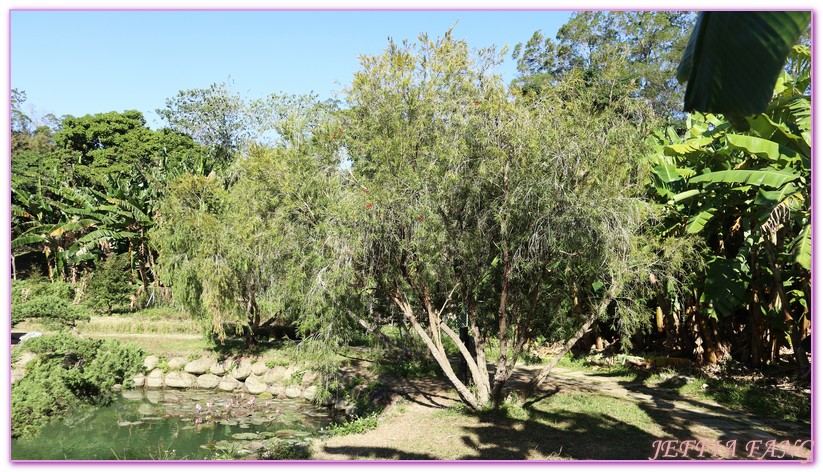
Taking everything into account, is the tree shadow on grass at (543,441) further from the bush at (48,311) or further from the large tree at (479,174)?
the bush at (48,311)

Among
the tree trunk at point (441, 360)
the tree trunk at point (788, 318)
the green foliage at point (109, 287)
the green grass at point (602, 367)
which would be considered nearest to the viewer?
the tree trunk at point (441, 360)

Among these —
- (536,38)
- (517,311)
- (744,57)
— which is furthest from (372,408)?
(536,38)

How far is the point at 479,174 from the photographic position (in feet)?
20.9

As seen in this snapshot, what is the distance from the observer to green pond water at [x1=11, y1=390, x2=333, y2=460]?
328 inches

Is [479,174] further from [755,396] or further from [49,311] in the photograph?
[49,311]

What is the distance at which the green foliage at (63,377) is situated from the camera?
19.4 ft

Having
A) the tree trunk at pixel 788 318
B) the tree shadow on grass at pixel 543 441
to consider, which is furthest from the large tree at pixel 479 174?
the tree trunk at pixel 788 318

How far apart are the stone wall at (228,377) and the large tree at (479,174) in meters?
5.73

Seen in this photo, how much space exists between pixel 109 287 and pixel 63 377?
12225 mm

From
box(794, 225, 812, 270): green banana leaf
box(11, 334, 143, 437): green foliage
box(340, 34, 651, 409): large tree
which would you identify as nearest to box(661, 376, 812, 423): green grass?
box(794, 225, 812, 270): green banana leaf

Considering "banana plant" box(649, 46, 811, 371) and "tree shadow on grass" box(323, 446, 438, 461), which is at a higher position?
"banana plant" box(649, 46, 811, 371)

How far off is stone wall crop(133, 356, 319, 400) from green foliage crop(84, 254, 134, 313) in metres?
5.20

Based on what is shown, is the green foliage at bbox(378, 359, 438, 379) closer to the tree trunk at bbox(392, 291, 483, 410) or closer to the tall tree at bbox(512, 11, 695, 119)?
the tree trunk at bbox(392, 291, 483, 410)

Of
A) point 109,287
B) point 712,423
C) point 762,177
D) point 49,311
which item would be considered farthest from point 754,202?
point 109,287
